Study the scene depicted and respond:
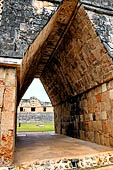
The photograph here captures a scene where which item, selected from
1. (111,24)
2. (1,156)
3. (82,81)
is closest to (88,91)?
(82,81)

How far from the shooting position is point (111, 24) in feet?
13.3

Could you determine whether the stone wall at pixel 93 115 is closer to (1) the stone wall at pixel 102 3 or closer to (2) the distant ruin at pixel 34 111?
(1) the stone wall at pixel 102 3

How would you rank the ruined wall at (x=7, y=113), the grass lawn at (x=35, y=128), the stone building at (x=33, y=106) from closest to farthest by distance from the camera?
1. the ruined wall at (x=7, y=113)
2. the grass lawn at (x=35, y=128)
3. the stone building at (x=33, y=106)

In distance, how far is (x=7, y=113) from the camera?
2455 millimetres

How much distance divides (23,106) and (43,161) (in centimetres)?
2421

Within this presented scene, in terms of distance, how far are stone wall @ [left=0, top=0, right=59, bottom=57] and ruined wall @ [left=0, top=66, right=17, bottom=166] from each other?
1.43ft

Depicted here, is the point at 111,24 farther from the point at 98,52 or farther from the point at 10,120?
the point at 10,120

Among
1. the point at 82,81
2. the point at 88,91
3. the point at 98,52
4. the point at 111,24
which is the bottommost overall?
the point at 88,91

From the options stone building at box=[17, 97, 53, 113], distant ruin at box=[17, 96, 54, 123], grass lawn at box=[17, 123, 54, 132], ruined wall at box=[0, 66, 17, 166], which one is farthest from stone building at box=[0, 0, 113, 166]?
stone building at box=[17, 97, 53, 113]

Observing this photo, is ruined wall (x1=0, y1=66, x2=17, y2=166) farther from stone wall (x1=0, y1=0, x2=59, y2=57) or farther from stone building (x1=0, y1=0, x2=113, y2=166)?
stone wall (x1=0, y1=0, x2=59, y2=57)

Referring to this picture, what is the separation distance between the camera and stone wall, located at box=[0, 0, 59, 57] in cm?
279

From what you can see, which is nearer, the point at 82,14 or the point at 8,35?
the point at 8,35

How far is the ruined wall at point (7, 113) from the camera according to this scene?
230cm

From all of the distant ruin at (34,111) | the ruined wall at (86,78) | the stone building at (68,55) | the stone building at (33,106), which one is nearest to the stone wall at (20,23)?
the stone building at (68,55)
